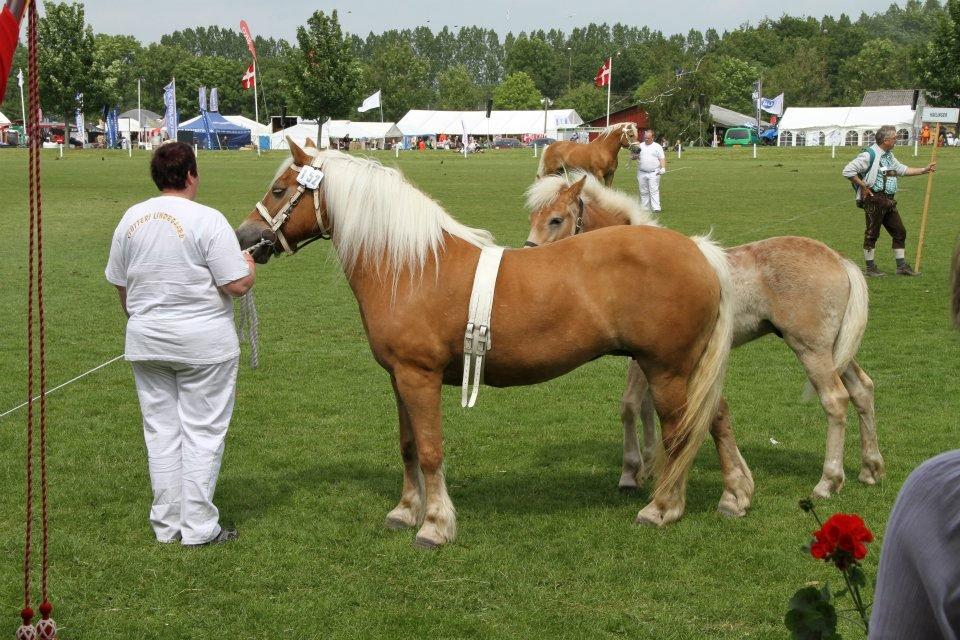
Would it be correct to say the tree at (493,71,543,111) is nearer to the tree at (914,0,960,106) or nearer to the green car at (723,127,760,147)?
the green car at (723,127,760,147)

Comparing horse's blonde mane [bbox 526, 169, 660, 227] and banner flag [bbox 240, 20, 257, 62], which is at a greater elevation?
banner flag [bbox 240, 20, 257, 62]

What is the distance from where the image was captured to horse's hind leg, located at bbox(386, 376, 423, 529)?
6.39 m

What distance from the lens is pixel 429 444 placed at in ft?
19.8

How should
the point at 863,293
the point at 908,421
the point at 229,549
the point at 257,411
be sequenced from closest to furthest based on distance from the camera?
1. the point at 229,549
2. the point at 863,293
3. the point at 908,421
4. the point at 257,411

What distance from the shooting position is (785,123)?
9119cm

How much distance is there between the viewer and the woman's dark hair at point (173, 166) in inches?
230

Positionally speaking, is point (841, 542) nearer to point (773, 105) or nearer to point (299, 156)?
point (299, 156)

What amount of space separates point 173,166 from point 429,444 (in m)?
2.16

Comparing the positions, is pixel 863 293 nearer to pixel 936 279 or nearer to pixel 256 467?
pixel 256 467

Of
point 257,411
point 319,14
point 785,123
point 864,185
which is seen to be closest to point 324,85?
point 319,14

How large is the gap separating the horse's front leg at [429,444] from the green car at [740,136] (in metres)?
88.1

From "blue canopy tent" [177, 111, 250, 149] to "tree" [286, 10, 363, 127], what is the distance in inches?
627

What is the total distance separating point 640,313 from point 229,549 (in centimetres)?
273

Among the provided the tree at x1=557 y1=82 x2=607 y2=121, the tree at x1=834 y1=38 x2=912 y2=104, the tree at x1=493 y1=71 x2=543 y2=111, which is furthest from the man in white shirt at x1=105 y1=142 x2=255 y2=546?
the tree at x1=493 y1=71 x2=543 y2=111
